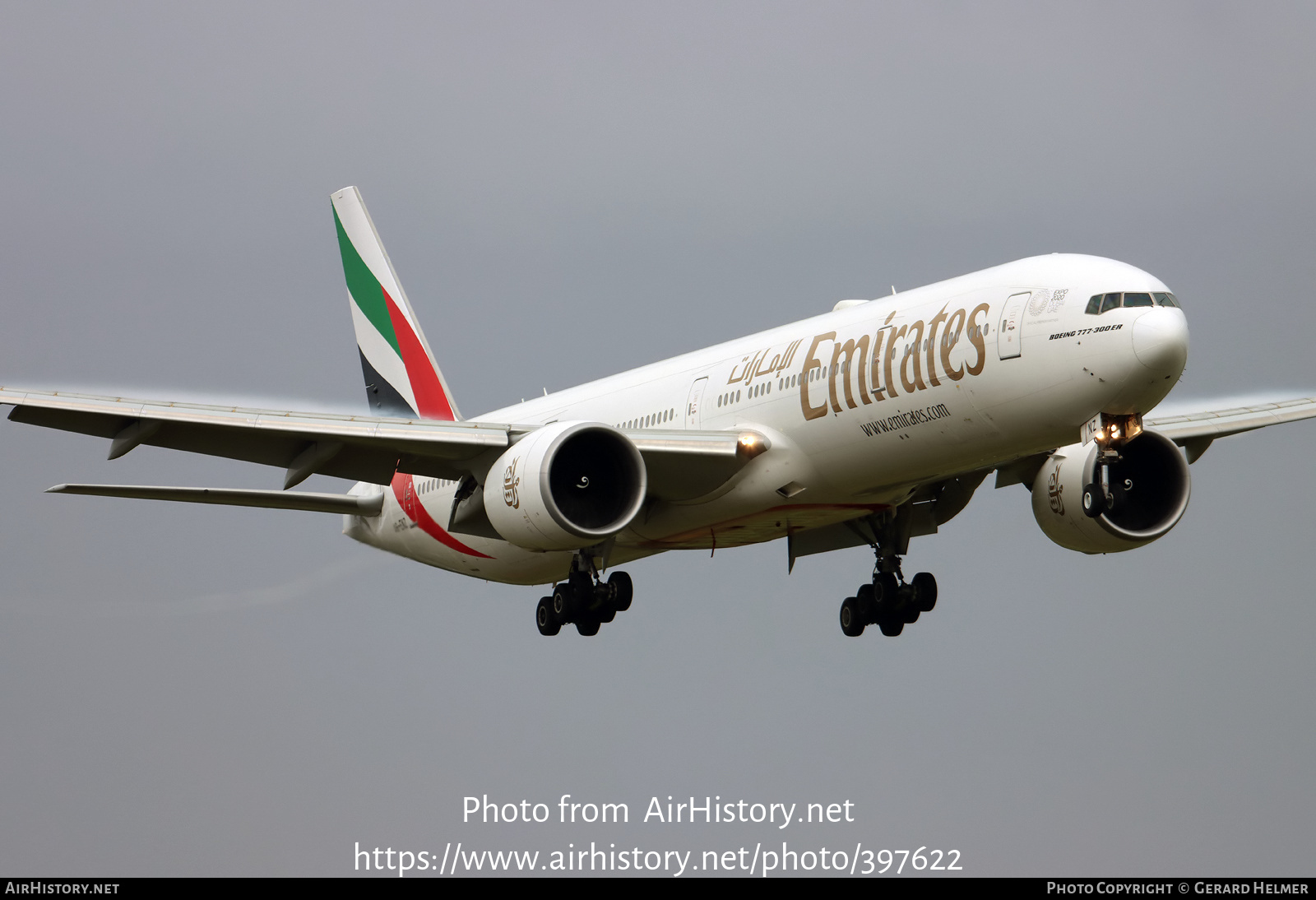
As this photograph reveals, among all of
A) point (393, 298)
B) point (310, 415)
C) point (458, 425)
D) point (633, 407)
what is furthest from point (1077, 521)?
point (393, 298)

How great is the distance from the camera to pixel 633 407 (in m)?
32.7

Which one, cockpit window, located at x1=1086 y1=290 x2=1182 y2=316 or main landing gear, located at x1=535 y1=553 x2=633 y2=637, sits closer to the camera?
cockpit window, located at x1=1086 y1=290 x2=1182 y2=316

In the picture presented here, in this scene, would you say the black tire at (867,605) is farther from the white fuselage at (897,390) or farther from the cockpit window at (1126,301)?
the cockpit window at (1126,301)

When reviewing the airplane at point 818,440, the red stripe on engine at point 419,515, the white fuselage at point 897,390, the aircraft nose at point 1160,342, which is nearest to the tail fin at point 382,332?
Answer: the red stripe on engine at point 419,515

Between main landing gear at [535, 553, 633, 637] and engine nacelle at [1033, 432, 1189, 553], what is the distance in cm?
791

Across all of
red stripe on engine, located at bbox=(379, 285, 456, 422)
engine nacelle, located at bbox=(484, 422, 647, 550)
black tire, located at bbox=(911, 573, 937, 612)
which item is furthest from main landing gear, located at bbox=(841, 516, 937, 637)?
red stripe on engine, located at bbox=(379, 285, 456, 422)

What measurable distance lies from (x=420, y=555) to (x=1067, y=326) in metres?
16.6

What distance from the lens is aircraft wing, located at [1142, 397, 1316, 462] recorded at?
32188mm

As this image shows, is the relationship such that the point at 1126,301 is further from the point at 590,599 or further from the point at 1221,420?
the point at 590,599

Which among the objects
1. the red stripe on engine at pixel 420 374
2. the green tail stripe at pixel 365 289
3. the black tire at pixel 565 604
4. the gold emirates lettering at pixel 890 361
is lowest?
the black tire at pixel 565 604

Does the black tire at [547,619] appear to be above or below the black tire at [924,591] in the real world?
below

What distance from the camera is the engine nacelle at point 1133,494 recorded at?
30.4m

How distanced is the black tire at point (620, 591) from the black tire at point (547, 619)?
47.7 inches

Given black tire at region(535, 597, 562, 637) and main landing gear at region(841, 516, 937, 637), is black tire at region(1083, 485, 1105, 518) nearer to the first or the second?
main landing gear at region(841, 516, 937, 637)
